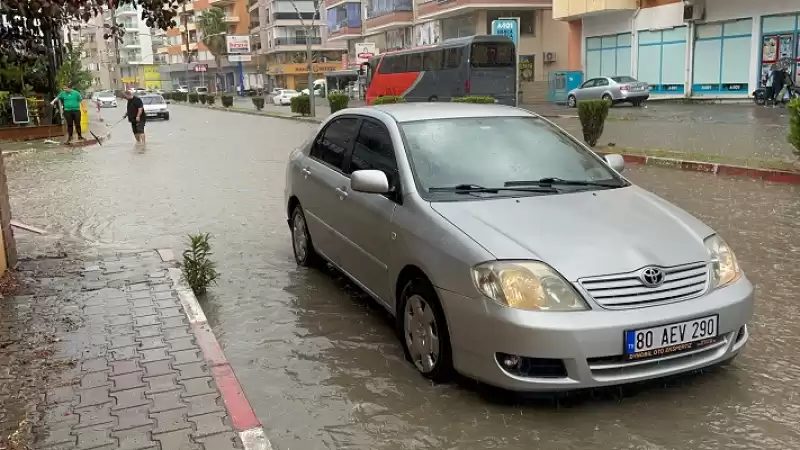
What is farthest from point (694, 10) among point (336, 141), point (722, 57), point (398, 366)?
point (398, 366)

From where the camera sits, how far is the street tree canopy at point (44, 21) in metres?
4.01

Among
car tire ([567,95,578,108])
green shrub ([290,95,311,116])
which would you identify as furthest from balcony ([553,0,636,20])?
green shrub ([290,95,311,116])

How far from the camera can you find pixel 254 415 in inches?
149

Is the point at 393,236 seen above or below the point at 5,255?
above

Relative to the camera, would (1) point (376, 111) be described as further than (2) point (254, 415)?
Yes

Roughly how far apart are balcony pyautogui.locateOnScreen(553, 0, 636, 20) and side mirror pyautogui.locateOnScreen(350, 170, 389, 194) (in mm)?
34660

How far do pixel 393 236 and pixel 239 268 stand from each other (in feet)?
9.83

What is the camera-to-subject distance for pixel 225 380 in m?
4.18

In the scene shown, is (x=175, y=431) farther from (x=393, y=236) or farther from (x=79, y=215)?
(x=79, y=215)

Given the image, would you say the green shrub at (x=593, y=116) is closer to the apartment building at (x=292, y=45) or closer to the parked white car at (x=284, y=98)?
the parked white car at (x=284, y=98)

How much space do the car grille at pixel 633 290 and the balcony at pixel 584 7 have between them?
35300 mm

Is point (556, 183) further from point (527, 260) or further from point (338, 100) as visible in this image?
point (338, 100)

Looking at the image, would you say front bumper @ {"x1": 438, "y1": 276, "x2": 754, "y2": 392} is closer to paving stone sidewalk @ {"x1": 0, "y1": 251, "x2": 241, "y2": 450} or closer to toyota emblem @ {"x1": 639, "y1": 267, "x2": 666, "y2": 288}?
toyota emblem @ {"x1": 639, "y1": 267, "x2": 666, "y2": 288}

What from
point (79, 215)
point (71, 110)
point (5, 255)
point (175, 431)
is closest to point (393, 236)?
point (175, 431)
